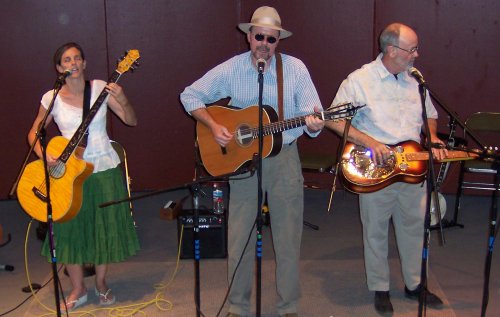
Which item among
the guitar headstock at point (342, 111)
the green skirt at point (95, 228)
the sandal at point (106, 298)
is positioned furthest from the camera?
the sandal at point (106, 298)

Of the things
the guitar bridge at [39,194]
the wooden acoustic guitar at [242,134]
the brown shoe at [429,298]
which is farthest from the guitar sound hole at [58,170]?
the brown shoe at [429,298]

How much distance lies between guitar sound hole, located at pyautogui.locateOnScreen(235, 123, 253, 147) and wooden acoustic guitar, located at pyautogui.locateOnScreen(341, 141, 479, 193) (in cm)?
63

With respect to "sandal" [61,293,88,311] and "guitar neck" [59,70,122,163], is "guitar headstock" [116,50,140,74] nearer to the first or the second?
"guitar neck" [59,70,122,163]

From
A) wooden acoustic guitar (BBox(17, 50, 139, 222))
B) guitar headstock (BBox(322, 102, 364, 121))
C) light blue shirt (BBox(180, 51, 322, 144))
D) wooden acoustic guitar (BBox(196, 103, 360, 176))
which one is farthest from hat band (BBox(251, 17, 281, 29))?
wooden acoustic guitar (BBox(17, 50, 139, 222))

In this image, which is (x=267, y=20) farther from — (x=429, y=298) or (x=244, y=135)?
(x=429, y=298)

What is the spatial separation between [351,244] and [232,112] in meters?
2.16

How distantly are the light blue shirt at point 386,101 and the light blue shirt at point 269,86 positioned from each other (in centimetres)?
37

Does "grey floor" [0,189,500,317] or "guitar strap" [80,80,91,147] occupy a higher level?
"guitar strap" [80,80,91,147]

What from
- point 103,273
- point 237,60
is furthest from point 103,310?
point 237,60

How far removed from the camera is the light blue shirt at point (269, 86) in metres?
3.58

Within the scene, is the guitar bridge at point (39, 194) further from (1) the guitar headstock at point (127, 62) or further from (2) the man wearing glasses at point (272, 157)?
(2) the man wearing glasses at point (272, 157)

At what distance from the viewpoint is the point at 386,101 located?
380cm

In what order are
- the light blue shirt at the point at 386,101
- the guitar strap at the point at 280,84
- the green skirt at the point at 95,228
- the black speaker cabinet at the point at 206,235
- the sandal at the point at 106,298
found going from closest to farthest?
the guitar strap at the point at 280,84 < the light blue shirt at the point at 386,101 < the green skirt at the point at 95,228 < the sandal at the point at 106,298 < the black speaker cabinet at the point at 206,235

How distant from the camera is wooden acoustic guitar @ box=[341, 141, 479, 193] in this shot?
377 cm
